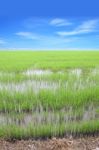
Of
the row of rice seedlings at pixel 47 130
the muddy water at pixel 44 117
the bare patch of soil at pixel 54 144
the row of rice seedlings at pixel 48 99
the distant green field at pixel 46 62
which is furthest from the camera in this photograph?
the distant green field at pixel 46 62

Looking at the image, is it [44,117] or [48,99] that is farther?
[48,99]

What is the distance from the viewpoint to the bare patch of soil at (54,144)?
260 cm

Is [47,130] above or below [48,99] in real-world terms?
below

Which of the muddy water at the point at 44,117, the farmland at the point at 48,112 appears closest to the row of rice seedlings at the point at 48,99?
the farmland at the point at 48,112

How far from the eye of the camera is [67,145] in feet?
8.54

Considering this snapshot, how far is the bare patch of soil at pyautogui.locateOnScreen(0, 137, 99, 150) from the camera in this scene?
2.60m

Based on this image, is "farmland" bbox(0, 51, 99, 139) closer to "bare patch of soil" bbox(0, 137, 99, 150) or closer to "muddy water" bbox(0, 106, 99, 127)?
"muddy water" bbox(0, 106, 99, 127)

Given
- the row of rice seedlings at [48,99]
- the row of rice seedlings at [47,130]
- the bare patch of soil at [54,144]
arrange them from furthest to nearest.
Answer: the row of rice seedlings at [48,99] < the row of rice seedlings at [47,130] < the bare patch of soil at [54,144]

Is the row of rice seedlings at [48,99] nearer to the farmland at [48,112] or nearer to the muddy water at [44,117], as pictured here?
the farmland at [48,112]

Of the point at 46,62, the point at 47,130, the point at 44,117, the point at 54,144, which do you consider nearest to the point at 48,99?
the point at 44,117

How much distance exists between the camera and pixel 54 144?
8.60 ft

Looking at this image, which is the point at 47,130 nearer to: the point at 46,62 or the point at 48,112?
the point at 48,112

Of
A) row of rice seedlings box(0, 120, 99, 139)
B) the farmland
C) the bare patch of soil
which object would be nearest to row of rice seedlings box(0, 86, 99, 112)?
the farmland

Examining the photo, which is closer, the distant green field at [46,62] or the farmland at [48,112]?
the farmland at [48,112]
